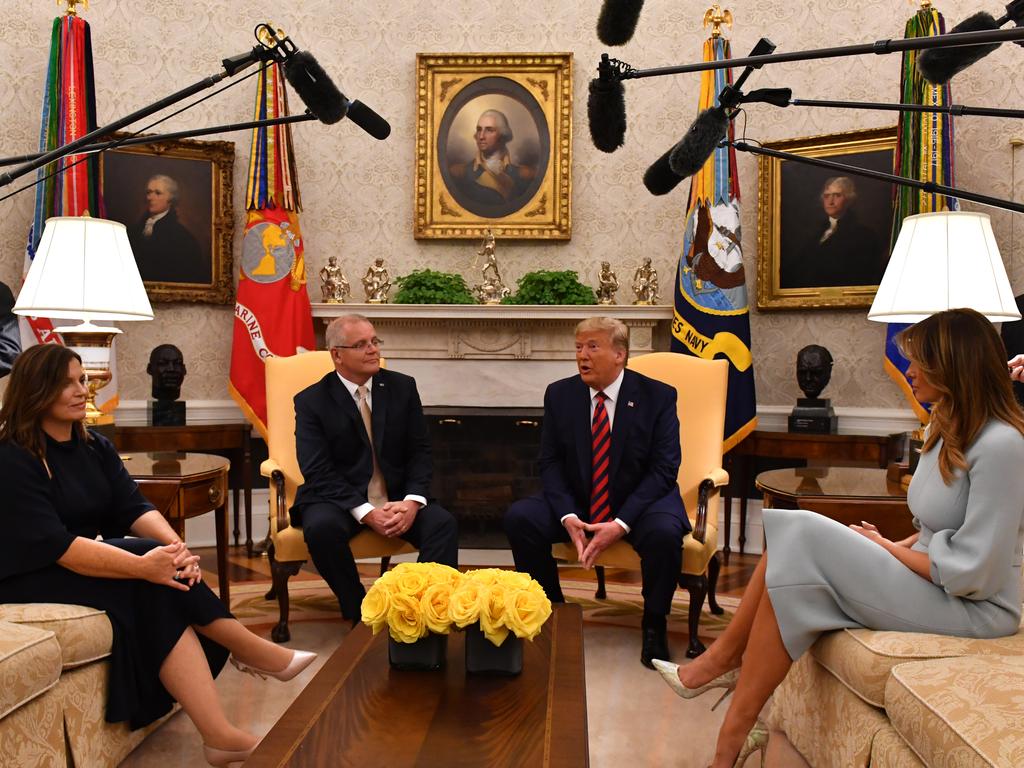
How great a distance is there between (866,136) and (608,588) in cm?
339

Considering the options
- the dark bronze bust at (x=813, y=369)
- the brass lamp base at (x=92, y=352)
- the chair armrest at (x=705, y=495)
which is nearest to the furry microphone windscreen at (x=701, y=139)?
the chair armrest at (x=705, y=495)

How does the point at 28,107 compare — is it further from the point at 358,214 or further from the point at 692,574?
the point at 692,574

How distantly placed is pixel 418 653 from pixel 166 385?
393 cm

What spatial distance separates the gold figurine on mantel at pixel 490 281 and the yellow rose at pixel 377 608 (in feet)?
12.7

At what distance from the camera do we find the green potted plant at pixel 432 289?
6.02 metres

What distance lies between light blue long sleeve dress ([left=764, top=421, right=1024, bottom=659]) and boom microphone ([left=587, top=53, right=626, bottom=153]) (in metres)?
1.19

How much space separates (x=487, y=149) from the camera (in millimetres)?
6355

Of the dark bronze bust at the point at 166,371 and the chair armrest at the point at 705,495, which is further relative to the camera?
the dark bronze bust at the point at 166,371

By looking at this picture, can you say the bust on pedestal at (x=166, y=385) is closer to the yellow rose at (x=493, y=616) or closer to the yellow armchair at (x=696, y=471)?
the yellow armchair at (x=696, y=471)

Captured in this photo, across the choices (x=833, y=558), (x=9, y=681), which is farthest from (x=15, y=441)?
(x=833, y=558)

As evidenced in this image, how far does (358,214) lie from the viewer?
643 centimetres

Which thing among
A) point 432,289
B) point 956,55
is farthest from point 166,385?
point 956,55

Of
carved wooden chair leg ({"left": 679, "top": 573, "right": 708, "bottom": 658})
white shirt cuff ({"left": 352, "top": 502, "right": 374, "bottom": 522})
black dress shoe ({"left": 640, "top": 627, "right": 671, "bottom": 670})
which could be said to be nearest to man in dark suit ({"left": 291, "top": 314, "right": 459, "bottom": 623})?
white shirt cuff ({"left": 352, "top": 502, "right": 374, "bottom": 522})

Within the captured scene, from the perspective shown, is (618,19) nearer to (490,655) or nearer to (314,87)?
(314,87)
